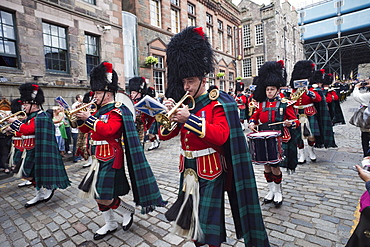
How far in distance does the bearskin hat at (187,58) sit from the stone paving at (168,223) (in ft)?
6.96

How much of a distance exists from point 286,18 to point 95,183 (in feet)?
131

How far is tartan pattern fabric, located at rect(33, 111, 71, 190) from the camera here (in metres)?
4.07

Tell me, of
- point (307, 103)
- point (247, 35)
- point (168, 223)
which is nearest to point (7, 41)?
point (168, 223)

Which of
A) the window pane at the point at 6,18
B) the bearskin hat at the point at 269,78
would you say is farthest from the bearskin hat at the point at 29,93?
the window pane at the point at 6,18

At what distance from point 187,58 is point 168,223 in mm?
2539

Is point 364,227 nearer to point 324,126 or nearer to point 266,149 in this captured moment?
point 266,149

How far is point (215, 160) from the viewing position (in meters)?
2.05

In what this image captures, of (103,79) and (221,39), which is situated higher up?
(221,39)

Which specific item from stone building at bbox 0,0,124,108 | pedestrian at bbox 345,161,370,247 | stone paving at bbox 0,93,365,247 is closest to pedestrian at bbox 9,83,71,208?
stone paving at bbox 0,93,365,247

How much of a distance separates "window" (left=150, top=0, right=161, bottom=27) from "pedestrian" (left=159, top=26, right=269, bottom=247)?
1502cm

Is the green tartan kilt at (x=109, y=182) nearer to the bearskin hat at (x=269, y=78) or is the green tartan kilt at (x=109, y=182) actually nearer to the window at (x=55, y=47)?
the bearskin hat at (x=269, y=78)

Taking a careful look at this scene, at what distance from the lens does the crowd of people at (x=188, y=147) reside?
198 centimetres

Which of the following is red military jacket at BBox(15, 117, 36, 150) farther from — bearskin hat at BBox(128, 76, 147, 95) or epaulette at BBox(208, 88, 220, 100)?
epaulette at BBox(208, 88, 220, 100)

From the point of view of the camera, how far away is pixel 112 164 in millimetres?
2994
